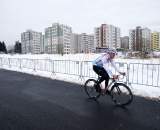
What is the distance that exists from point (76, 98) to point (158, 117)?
2.98 m

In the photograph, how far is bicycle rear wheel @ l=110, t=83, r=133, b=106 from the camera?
6.11 metres

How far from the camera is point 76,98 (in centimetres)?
707

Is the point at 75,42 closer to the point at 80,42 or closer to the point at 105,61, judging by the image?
the point at 80,42

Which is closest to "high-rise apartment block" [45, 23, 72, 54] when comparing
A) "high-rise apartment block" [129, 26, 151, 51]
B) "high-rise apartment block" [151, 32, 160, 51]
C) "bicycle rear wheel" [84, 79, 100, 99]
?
"high-rise apartment block" [129, 26, 151, 51]

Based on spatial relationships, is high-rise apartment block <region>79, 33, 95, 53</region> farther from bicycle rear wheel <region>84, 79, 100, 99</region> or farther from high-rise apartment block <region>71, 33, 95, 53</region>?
bicycle rear wheel <region>84, 79, 100, 99</region>

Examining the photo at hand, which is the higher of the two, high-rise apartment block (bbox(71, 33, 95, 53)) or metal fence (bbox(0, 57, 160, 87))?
high-rise apartment block (bbox(71, 33, 95, 53))

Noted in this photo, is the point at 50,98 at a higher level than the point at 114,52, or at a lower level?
lower

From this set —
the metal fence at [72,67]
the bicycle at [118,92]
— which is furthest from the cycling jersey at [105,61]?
the metal fence at [72,67]

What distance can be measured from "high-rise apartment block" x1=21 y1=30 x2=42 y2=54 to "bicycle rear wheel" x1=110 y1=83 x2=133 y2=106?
113m

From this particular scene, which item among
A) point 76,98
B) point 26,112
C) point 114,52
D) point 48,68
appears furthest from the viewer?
point 48,68

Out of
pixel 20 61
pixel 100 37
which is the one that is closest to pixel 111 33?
pixel 100 37

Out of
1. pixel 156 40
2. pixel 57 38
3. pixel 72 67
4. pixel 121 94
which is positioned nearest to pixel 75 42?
pixel 57 38

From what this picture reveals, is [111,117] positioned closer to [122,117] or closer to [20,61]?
[122,117]

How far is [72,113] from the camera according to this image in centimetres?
538
